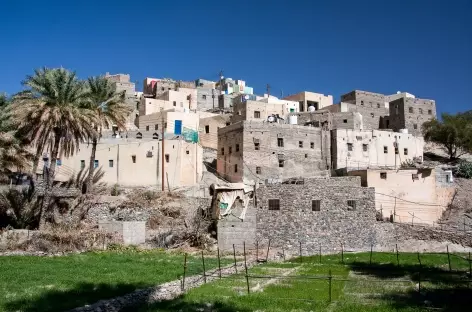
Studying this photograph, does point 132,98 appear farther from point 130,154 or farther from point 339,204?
point 339,204

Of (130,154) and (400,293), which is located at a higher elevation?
(130,154)

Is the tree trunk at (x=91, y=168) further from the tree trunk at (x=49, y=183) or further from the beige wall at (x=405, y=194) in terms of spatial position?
the beige wall at (x=405, y=194)

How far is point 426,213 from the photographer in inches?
1566

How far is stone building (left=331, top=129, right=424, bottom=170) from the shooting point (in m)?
49.8

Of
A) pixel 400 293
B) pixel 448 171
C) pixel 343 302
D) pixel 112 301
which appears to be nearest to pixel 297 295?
pixel 343 302

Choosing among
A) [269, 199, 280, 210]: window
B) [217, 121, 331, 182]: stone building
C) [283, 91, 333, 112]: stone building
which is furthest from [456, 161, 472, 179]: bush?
[283, 91, 333, 112]: stone building

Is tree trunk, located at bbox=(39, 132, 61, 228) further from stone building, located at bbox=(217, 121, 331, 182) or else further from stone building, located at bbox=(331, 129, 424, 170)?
stone building, located at bbox=(331, 129, 424, 170)

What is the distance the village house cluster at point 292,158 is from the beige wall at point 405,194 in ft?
0.26

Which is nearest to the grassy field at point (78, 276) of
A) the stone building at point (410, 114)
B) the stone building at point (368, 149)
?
the stone building at point (368, 149)

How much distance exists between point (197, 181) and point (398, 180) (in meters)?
16.7

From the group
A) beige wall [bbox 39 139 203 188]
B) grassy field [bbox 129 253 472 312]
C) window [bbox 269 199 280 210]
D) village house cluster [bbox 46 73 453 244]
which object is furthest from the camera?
beige wall [bbox 39 139 203 188]

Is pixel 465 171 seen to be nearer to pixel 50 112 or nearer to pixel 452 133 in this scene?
pixel 452 133

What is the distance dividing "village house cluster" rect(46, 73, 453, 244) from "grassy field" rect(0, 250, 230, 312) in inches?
314

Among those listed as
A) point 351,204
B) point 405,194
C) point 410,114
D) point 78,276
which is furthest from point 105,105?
point 410,114
